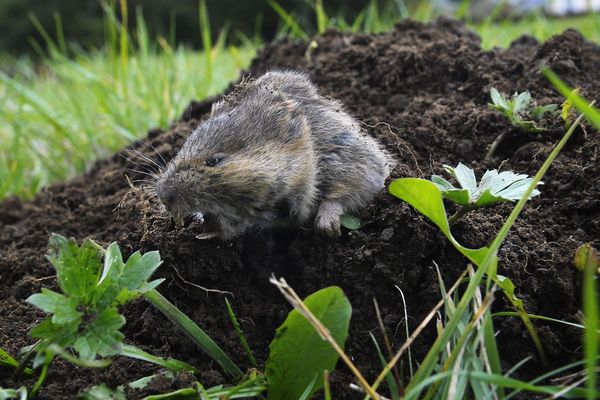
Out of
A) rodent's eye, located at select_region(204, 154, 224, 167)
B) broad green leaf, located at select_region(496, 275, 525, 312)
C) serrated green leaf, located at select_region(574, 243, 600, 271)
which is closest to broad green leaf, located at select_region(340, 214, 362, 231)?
rodent's eye, located at select_region(204, 154, 224, 167)

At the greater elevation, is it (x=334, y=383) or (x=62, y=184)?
(x=334, y=383)

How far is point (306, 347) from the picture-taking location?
179cm

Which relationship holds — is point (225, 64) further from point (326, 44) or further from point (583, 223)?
point (583, 223)

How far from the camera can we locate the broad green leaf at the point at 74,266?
1.72 meters

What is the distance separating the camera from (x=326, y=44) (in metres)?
4.02

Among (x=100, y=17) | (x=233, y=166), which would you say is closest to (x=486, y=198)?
(x=233, y=166)

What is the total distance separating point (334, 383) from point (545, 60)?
2.24 meters

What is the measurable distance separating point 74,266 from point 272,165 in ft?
2.57

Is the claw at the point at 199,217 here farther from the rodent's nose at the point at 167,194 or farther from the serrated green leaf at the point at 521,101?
the serrated green leaf at the point at 521,101

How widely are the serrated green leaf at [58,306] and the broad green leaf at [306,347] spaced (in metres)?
0.58

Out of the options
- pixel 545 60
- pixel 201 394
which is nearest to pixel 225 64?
pixel 545 60

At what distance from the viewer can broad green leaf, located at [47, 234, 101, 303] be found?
5.65 feet

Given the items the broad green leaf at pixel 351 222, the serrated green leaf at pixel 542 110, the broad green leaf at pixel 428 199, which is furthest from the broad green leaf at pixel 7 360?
the serrated green leaf at pixel 542 110

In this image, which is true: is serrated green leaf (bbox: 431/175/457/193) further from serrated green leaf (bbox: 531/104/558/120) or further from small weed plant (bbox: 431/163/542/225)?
serrated green leaf (bbox: 531/104/558/120)
